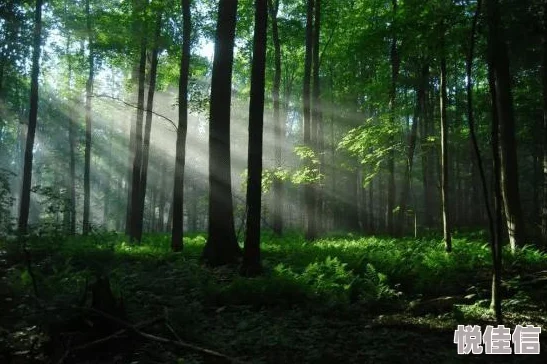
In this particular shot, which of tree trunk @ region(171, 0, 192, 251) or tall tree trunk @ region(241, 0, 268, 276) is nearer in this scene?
tall tree trunk @ region(241, 0, 268, 276)

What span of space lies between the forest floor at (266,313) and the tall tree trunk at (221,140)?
117 cm

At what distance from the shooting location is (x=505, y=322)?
6359 mm

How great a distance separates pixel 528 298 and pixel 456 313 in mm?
1760

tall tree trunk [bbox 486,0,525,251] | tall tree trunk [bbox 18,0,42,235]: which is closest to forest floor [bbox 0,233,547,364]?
tall tree trunk [bbox 486,0,525,251]

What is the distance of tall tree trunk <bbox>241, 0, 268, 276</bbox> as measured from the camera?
356 inches

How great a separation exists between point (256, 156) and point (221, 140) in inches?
83.4

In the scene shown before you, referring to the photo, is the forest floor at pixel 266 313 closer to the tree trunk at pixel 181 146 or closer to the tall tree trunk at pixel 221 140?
the tall tree trunk at pixel 221 140

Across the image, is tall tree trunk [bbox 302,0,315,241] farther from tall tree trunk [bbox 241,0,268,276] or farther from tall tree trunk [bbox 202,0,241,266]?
tall tree trunk [bbox 241,0,268,276]

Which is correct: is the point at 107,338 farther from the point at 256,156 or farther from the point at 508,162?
the point at 508,162

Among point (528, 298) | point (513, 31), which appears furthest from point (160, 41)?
point (528, 298)

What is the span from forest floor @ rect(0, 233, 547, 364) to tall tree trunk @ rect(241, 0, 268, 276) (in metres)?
0.56

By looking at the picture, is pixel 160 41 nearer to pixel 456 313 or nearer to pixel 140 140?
pixel 140 140

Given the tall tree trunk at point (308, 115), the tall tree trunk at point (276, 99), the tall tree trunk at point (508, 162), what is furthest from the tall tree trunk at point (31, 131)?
the tall tree trunk at point (508, 162)

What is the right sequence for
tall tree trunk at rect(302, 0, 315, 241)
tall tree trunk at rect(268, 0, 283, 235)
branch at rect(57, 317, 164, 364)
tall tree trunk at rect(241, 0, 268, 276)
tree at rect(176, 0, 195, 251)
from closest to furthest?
branch at rect(57, 317, 164, 364), tall tree trunk at rect(241, 0, 268, 276), tree at rect(176, 0, 195, 251), tall tree trunk at rect(302, 0, 315, 241), tall tree trunk at rect(268, 0, 283, 235)
